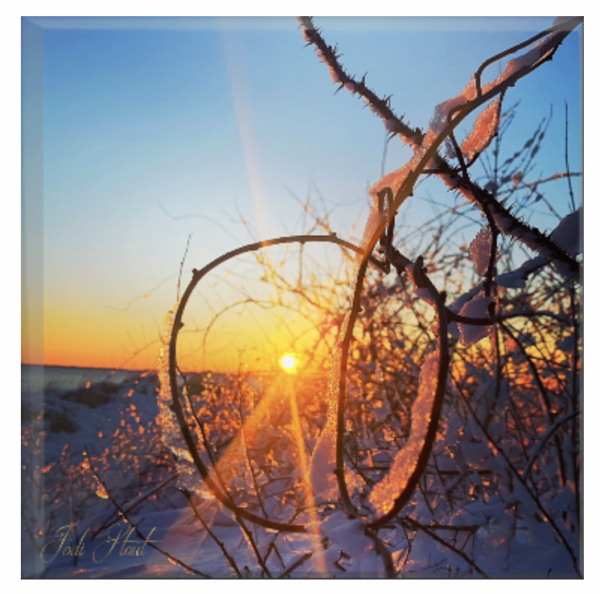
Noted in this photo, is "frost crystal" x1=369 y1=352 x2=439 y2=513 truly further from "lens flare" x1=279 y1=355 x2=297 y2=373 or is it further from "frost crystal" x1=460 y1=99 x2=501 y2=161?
"lens flare" x1=279 y1=355 x2=297 y2=373

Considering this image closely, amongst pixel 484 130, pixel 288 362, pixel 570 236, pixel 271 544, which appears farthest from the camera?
pixel 288 362

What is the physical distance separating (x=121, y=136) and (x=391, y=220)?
131 cm

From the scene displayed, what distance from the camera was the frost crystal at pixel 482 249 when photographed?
0.53 metres

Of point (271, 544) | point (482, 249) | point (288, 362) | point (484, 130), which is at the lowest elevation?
point (271, 544)

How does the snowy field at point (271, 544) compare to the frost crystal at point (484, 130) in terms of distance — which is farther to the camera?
the snowy field at point (271, 544)

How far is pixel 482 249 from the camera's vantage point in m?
0.54

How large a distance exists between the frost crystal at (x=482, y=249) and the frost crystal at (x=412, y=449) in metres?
0.25

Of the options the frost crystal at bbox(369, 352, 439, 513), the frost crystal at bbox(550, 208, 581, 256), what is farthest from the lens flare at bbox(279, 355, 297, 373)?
the frost crystal at bbox(369, 352, 439, 513)

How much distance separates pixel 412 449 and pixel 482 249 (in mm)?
318

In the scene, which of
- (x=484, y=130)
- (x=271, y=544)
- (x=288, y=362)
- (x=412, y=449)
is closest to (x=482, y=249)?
(x=484, y=130)

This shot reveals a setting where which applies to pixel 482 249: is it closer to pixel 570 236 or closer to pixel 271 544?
pixel 570 236

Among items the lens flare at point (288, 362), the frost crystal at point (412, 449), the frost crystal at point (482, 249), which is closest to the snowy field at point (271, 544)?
the frost crystal at point (412, 449)

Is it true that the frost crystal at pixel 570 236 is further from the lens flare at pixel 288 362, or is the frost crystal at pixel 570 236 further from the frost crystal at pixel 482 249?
the lens flare at pixel 288 362
